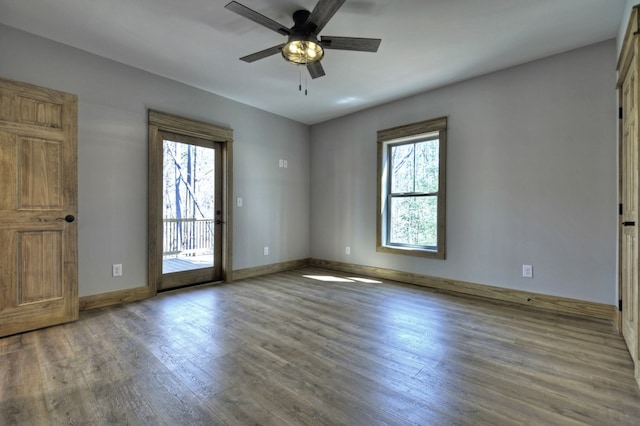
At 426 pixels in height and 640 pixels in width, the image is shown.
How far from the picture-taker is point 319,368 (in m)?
1.94

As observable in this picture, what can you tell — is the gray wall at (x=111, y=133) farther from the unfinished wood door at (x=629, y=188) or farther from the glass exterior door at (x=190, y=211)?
the unfinished wood door at (x=629, y=188)

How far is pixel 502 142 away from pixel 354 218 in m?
2.32

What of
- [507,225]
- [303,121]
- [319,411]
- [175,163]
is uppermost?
[303,121]

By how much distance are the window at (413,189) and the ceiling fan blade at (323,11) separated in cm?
233

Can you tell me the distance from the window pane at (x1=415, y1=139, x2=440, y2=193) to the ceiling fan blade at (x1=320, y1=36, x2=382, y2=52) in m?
2.05

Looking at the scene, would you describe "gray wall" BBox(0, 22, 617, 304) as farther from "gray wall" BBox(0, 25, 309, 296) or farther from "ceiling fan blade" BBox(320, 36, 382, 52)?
"ceiling fan blade" BBox(320, 36, 382, 52)

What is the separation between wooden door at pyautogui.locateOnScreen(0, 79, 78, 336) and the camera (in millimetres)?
2480

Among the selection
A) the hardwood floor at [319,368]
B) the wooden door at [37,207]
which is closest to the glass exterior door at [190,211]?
the hardwood floor at [319,368]

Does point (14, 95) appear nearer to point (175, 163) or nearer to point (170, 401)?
point (175, 163)

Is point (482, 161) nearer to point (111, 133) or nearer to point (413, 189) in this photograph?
point (413, 189)

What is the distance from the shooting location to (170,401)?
1.59 m

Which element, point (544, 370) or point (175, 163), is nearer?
point (544, 370)

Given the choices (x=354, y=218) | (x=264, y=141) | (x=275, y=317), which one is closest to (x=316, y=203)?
(x=354, y=218)

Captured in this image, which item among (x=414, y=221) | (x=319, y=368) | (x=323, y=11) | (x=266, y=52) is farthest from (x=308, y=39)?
(x=414, y=221)
